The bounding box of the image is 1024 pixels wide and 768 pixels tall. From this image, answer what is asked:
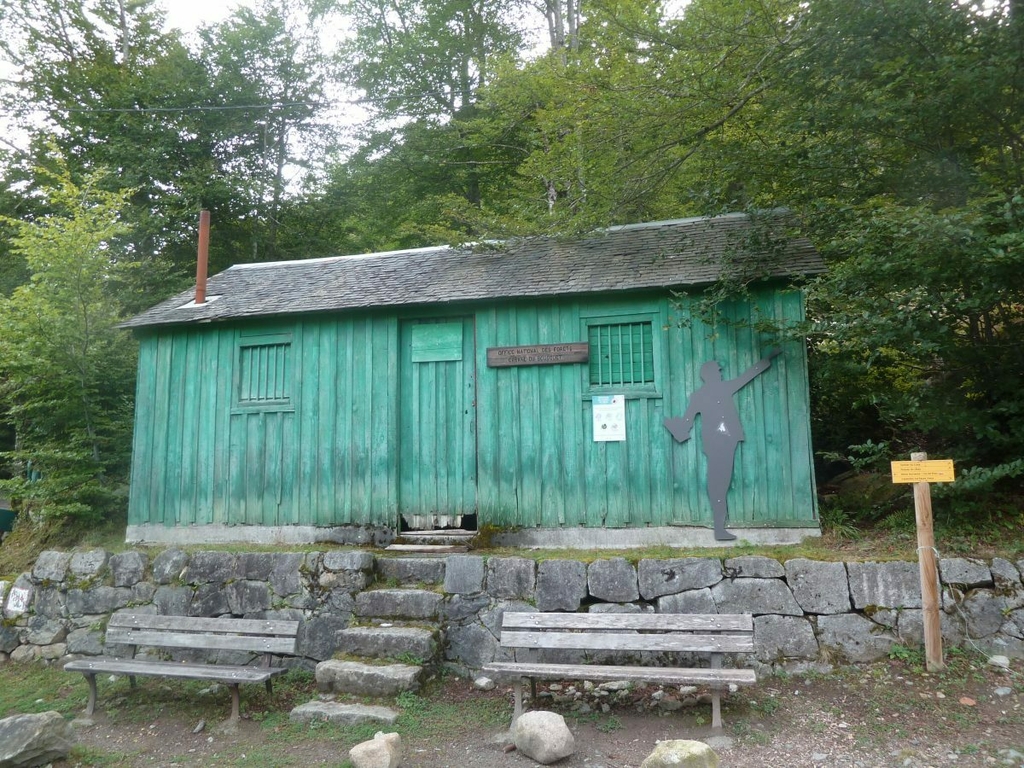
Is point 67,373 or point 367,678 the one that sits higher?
point 67,373

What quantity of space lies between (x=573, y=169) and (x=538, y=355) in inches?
159

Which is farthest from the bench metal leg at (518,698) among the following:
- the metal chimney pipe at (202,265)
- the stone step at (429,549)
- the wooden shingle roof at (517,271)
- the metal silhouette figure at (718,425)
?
the metal chimney pipe at (202,265)

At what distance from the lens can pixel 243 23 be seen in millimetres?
21078

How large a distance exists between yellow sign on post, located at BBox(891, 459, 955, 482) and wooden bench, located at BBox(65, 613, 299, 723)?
5.64 m

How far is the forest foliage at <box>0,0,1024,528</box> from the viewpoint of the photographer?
22.7 ft

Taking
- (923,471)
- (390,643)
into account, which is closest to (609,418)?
(923,471)

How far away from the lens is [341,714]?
5.92 meters

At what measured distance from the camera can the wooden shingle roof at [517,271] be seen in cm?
799

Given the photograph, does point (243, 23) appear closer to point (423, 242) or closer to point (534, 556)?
point (423, 242)

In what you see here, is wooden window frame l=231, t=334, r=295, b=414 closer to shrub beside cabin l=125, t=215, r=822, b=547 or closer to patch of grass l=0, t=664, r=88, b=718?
shrub beside cabin l=125, t=215, r=822, b=547

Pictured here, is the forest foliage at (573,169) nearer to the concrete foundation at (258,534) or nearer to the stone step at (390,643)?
the concrete foundation at (258,534)

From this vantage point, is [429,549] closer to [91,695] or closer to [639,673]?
[639,673]

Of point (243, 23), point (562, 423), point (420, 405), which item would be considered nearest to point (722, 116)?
point (562, 423)

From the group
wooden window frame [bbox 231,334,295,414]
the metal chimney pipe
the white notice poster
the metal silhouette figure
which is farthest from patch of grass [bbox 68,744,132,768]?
the metal chimney pipe
